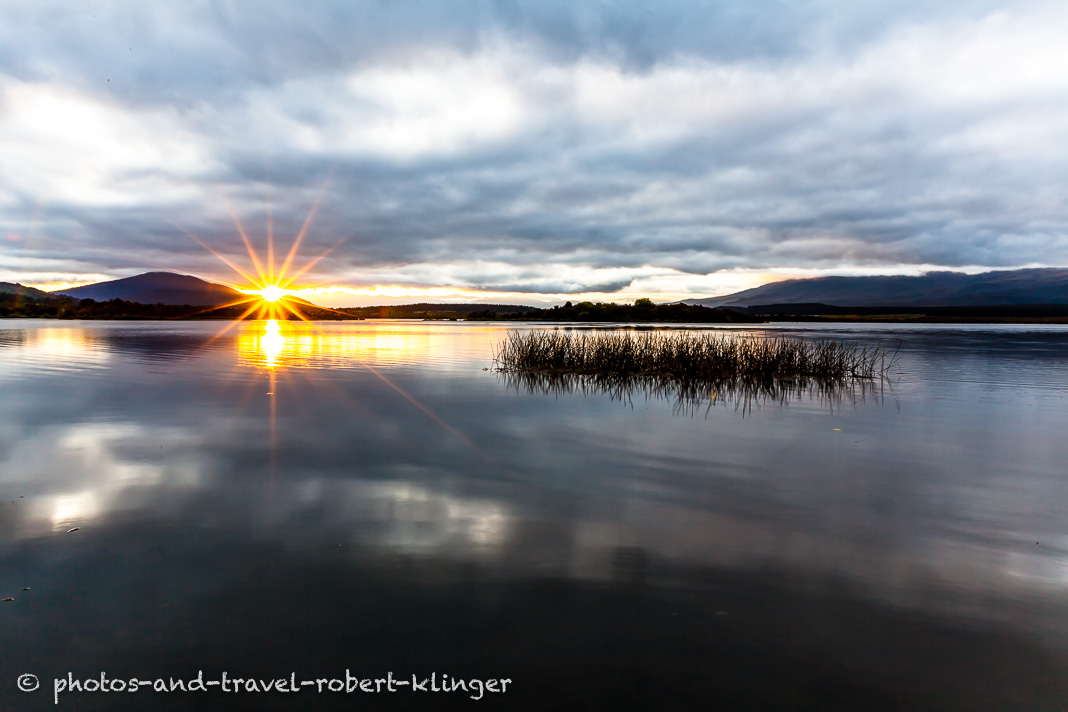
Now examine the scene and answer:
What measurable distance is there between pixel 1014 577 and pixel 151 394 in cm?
2140

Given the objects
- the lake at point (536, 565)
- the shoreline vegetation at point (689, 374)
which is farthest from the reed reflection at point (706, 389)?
the lake at point (536, 565)

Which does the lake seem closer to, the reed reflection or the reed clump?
the reed reflection

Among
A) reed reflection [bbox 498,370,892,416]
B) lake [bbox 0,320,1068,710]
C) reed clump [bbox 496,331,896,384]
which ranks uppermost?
reed clump [bbox 496,331,896,384]

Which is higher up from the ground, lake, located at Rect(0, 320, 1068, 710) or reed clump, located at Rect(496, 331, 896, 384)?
reed clump, located at Rect(496, 331, 896, 384)

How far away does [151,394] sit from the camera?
1834 cm

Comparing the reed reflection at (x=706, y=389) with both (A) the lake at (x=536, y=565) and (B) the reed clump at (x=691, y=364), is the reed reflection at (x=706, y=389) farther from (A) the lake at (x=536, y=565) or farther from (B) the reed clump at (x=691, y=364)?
(A) the lake at (x=536, y=565)

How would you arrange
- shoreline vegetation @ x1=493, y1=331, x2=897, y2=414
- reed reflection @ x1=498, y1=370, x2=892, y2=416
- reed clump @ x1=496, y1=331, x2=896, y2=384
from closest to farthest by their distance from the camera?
1. reed reflection @ x1=498, y1=370, x2=892, y2=416
2. shoreline vegetation @ x1=493, y1=331, x2=897, y2=414
3. reed clump @ x1=496, y1=331, x2=896, y2=384

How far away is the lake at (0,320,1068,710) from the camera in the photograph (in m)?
4.13

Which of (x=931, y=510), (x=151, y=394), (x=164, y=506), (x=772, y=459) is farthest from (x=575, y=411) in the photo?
(x=151, y=394)

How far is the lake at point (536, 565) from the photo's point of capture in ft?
13.6

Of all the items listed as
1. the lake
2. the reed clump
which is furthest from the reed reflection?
the lake

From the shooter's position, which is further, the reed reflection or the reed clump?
the reed clump

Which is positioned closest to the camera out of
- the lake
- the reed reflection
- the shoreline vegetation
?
the lake

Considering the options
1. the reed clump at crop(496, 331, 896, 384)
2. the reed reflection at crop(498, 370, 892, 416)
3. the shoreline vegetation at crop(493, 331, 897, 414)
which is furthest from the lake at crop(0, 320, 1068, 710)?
the reed clump at crop(496, 331, 896, 384)
